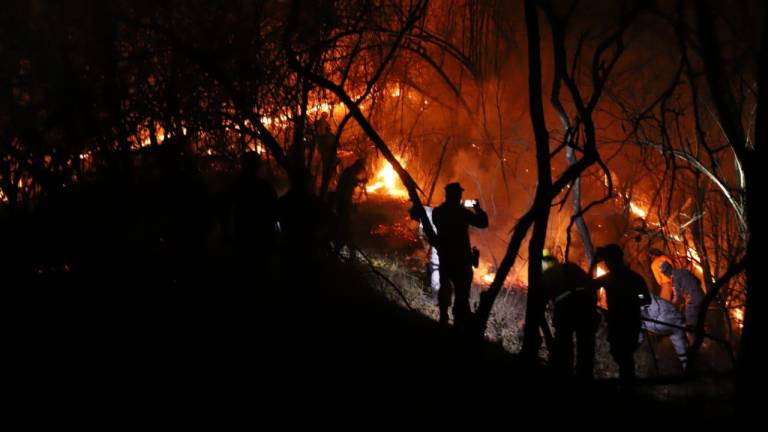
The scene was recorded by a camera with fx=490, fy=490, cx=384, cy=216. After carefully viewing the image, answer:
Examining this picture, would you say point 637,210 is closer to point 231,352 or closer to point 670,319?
point 670,319

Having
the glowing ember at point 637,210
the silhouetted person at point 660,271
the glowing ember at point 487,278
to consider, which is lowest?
the silhouetted person at point 660,271

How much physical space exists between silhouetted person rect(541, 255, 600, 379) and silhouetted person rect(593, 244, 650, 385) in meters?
0.20

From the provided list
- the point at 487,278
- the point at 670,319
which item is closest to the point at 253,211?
the point at 670,319

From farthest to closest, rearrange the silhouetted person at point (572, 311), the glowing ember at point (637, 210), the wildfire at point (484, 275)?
the glowing ember at point (637, 210) → the wildfire at point (484, 275) → the silhouetted person at point (572, 311)

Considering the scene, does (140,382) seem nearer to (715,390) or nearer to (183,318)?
(183,318)

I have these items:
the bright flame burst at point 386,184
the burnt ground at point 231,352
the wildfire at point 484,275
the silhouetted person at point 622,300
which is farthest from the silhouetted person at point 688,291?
the bright flame burst at point 386,184

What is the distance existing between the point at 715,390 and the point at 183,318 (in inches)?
325

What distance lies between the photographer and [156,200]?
23.1ft

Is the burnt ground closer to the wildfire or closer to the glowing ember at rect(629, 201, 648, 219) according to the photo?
the wildfire

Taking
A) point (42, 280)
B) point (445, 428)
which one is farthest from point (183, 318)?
point (445, 428)

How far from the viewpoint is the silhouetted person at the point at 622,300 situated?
224 inches

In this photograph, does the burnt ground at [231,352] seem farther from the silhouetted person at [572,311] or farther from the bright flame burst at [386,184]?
the bright flame burst at [386,184]

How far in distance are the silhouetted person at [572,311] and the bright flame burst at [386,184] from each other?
11.2 metres

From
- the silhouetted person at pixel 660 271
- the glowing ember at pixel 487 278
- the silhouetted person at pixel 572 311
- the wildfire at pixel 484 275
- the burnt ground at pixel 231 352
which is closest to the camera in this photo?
the burnt ground at pixel 231 352
